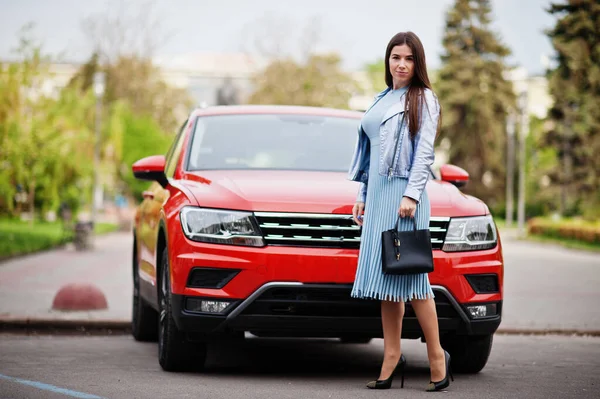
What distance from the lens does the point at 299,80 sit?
6875 cm

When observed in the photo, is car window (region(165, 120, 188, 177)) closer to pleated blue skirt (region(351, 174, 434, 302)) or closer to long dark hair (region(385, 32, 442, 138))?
pleated blue skirt (region(351, 174, 434, 302))

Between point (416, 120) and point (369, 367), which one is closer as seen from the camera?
point (416, 120)

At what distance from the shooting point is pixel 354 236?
6531 mm

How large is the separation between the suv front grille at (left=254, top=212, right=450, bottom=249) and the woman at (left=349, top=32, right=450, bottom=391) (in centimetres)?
18

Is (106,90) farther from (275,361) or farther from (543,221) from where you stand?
(275,361)

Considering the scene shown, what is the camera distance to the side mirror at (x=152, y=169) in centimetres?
780

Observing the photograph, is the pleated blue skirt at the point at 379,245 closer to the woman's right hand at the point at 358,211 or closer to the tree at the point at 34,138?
the woman's right hand at the point at 358,211

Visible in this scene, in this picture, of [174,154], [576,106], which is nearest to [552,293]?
[174,154]

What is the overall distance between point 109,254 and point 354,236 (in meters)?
17.3

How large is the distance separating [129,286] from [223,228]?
822 centimetres

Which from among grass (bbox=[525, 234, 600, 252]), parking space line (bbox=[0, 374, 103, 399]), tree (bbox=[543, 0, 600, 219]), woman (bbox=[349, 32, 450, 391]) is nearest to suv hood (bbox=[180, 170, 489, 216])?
woman (bbox=[349, 32, 450, 391])

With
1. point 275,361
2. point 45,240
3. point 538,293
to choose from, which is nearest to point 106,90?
point 45,240

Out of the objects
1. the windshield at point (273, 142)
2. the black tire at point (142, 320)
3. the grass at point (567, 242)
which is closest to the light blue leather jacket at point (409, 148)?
the windshield at point (273, 142)

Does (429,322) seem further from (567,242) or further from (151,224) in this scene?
(567,242)
